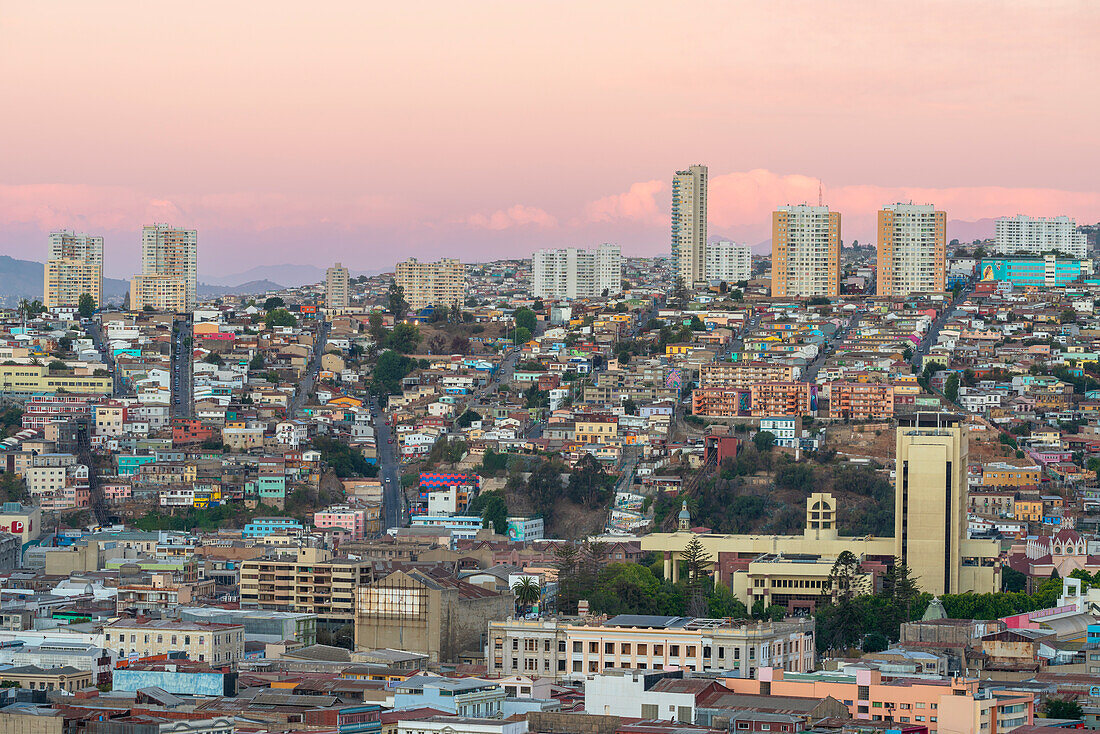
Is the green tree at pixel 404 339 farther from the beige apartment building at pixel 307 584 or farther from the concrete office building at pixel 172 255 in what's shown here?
the beige apartment building at pixel 307 584

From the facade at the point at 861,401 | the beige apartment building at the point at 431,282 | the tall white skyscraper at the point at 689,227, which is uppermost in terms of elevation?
the tall white skyscraper at the point at 689,227

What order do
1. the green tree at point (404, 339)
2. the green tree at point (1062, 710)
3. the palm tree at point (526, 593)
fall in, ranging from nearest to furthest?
1. the green tree at point (1062, 710)
2. the palm tree at point (526, 593)
3. the green tree at point (404, 339)

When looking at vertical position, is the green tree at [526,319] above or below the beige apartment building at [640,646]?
above

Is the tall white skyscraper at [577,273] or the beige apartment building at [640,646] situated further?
the tall white skyscraper at [577,273]

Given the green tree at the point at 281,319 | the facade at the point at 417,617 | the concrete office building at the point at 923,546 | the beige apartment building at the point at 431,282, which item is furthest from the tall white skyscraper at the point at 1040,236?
the facade at the point at 417,617

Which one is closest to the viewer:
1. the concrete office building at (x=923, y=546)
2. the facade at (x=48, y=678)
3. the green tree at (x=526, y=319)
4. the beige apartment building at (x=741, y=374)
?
the facade at (x=48, y=678)

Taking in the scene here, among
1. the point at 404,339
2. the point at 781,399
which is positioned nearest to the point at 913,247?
the point at 404,339

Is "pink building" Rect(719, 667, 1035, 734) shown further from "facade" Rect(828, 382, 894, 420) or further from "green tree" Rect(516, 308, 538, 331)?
"green tree" Rect(516, 308, 538, 331)

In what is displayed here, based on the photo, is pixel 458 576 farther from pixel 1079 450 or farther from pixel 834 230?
pixel 834 230
